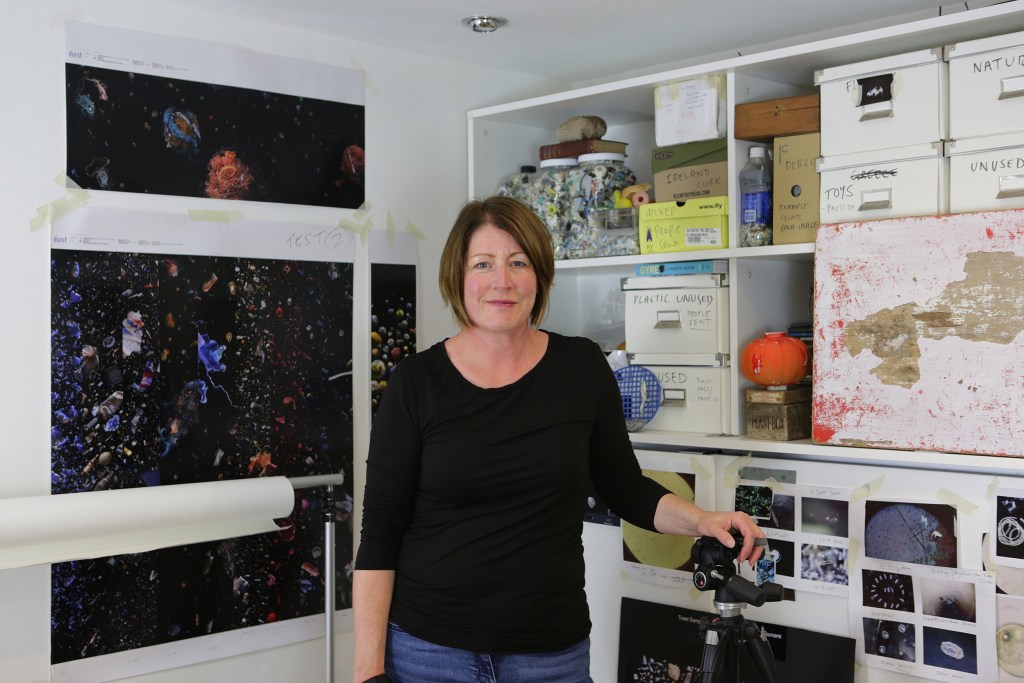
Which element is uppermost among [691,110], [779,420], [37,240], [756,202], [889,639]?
[691,110]

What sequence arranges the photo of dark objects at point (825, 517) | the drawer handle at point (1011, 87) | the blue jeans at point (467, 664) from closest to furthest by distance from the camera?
the blue jeans at point (467, 664), the drawer handle at point (1011, 87), the photo of dark objects at point (825, 517)

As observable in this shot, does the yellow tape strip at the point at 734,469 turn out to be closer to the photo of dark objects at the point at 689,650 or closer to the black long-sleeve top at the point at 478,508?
the photo of dark objects at the point at 689,650

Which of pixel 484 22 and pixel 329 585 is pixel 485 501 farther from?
pixel 484 22

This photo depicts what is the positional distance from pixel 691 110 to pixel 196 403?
54.2 inches

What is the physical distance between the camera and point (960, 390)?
6.44 ft

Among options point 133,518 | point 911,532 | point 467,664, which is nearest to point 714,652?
point 467,664

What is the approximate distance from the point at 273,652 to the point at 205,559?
303 mm

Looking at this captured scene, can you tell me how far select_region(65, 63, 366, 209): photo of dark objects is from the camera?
213 centimetres

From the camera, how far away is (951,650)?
2.09 metres

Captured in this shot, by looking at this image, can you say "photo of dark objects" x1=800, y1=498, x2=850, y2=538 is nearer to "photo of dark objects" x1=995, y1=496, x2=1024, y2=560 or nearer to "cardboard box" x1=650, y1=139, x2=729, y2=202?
"photo of dark objects" x1=995, y1=496, x2=1024, y2=560

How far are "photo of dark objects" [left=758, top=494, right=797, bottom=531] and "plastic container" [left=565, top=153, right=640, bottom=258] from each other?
0.75m

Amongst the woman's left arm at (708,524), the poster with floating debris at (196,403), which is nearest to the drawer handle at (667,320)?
the woman's left arm at (708,524)

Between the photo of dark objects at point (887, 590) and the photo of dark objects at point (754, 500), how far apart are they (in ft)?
0.85

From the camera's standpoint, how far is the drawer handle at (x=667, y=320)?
2.46 m
